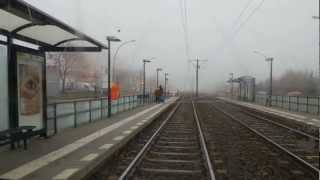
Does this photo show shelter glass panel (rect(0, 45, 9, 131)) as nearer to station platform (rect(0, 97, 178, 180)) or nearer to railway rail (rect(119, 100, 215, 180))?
station platform (rect(0, 97, 178, 180))

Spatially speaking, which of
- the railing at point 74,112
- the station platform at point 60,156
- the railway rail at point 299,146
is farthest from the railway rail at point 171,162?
the railing at point 74,112

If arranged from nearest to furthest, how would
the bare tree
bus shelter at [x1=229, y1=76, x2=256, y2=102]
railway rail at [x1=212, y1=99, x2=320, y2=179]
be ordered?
railway rail at [x1=212, y1=99, x2=320, y2=179], the bare tree, bus shelter at [x1=229, y1=76, x2=256, y2=102]

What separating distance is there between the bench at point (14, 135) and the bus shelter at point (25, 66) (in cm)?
34

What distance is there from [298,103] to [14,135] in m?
32.3

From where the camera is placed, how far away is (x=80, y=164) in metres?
9.93

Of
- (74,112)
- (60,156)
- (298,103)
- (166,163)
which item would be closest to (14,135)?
(60,156)

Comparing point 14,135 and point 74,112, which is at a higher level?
point 74,112

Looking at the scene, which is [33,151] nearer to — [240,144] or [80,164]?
[80,164]

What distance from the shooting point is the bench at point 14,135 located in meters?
11.3

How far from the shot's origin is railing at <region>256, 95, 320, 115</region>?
115 ft

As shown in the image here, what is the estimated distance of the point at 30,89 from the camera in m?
13.4

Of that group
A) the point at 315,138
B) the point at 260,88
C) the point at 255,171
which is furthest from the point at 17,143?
the point at 260,88

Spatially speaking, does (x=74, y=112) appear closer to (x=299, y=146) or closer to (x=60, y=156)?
(x=60, y=156)

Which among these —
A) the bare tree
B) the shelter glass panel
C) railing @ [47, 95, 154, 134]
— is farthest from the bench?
the bare tree
